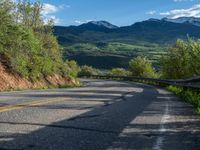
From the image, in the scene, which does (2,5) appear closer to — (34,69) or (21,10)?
(34,69)

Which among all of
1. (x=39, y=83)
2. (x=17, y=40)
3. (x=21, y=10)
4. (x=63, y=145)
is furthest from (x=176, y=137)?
(x=21, y=10)

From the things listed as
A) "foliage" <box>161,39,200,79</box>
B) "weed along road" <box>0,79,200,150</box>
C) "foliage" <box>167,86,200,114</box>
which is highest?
"foliage" <box>161,39,200,79</box>

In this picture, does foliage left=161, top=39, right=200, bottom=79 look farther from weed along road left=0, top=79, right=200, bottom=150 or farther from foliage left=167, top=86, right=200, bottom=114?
weed along road left=0, top=79, right=200, bottom=150

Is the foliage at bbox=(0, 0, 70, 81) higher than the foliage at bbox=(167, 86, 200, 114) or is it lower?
higher

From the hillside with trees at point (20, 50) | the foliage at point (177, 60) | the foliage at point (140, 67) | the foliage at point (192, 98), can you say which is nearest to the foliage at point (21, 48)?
the hillside with trees at point (20, 50)

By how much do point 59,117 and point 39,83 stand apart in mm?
21457

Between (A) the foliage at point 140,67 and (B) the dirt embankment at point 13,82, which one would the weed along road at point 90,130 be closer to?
(B) the dirt embankment at point 13,82

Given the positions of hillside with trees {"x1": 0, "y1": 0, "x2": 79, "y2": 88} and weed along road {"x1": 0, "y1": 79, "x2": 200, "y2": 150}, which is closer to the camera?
weed along road {"x1": 0, "y1": 79, "x2": 200, "y2": 150}

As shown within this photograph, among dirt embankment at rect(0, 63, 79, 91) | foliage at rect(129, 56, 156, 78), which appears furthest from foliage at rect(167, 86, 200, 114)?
A: foliage at rect(129, 56, 156, 78)

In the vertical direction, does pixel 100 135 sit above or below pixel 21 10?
below

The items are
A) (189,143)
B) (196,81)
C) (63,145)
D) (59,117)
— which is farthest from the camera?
(196,81)

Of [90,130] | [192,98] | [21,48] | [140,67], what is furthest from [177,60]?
[140,67]

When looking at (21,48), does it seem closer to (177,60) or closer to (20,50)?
(20,50)

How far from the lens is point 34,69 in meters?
30.0
